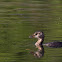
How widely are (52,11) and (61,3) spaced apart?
9.38 feet

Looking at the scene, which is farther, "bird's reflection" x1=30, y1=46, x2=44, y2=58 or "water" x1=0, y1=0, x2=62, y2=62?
"bird's reflection" x1=30, y1=46, x2=44, y2=58

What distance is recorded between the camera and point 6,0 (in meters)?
28.1

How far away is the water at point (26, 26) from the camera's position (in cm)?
1323

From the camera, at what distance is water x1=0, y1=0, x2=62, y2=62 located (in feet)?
43.4

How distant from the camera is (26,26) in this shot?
18.1 meters

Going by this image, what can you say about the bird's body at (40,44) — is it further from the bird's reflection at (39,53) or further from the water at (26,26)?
the water at (26,26)

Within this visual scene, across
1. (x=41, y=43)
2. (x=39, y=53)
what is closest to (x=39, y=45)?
(x=41, y=43)

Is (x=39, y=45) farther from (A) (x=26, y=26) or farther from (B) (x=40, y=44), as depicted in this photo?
(A) (x=26, y=26)

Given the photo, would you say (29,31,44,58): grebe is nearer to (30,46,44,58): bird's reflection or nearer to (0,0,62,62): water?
(30,46,44,58): bird's reflection

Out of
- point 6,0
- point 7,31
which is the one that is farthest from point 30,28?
point 6,0

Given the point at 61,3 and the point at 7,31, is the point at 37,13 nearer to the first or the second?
the point at 61,3

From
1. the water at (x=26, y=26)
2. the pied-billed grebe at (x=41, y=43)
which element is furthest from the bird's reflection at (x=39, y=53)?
the pied-billed grebe at (x=41, y=43)

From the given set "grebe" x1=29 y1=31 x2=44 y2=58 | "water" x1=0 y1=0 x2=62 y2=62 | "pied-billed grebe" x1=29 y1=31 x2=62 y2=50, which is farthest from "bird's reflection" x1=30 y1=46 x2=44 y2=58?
"pied-billed grebe" x1=29 y1=31 x2=62 y2=50

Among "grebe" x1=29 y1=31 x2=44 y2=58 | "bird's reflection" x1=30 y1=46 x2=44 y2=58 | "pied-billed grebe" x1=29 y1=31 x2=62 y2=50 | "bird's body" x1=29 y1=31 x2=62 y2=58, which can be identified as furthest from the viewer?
"pied-billed grebe" x1=29 y1=31 x2=62 y2=50
